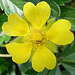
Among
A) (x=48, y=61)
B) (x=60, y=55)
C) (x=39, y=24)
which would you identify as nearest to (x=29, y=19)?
(x=39, y=24)

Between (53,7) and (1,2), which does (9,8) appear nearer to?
(1,2)

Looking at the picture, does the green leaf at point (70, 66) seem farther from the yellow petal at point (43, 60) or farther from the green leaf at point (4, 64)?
the green leaf at point (4, 64)

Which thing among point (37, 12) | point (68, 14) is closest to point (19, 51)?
point (37, 12)

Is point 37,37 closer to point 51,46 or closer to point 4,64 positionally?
point 51,46

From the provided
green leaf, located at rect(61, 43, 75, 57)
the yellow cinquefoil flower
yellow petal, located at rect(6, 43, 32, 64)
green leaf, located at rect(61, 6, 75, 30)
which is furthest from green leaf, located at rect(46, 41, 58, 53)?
green leaf, located at rect(61, 43, 75, 57)

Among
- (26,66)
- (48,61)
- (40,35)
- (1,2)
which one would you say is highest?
(1,2)

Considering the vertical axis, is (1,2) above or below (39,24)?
above

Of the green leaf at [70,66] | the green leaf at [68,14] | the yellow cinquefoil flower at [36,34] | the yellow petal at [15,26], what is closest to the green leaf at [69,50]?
the green leaf at [70,66]
